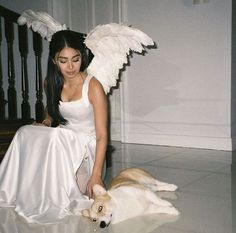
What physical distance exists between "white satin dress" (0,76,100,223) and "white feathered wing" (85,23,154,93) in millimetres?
147

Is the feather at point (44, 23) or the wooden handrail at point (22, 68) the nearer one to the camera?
the feather at point (44, 23)

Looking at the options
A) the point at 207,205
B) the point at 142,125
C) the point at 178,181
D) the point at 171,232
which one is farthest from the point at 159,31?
the point at 171,232

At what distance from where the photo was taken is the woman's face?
1595mm

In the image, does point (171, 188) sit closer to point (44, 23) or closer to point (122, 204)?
point (122, 204)

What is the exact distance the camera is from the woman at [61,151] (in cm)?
156

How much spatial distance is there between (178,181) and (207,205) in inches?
17.6

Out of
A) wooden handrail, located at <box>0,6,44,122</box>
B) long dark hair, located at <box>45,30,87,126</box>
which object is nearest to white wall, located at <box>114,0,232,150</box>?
→ wooden handrail, located at <box>0,6,44,122</box>

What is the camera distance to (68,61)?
1608 millimetres

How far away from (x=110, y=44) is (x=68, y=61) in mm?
257

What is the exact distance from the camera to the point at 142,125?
140 inches

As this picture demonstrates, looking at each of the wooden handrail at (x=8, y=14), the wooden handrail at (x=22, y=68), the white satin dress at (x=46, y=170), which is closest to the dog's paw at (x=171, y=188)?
the white satin dress at (x=46, y=170)

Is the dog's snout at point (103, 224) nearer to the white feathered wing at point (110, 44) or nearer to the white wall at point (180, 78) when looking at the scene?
the white feathered wing at point (110, 44)

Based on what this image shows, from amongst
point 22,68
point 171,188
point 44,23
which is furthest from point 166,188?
point 22,68

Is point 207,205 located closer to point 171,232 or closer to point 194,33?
point 171,232
